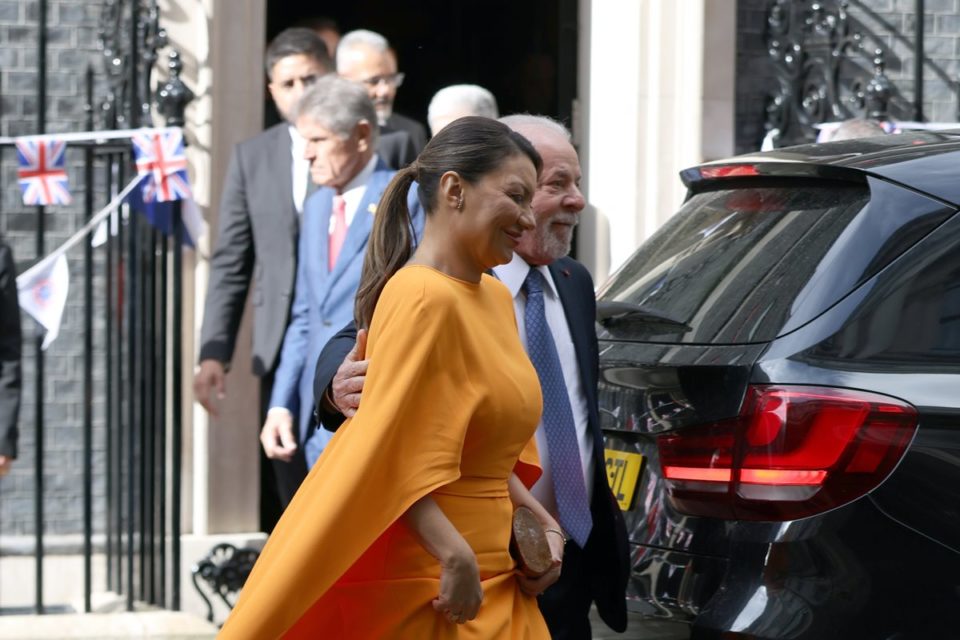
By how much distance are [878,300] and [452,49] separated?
724 centimetres

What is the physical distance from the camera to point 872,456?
375 cm

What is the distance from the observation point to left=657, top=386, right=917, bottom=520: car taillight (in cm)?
375

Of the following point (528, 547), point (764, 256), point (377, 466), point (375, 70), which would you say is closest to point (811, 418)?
point (764, 256)

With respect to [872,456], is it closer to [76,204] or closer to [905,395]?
[905,395]

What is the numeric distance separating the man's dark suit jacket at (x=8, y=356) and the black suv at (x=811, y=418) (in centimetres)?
277

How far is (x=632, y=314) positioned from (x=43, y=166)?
294 centimetres

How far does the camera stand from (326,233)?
6145 mm

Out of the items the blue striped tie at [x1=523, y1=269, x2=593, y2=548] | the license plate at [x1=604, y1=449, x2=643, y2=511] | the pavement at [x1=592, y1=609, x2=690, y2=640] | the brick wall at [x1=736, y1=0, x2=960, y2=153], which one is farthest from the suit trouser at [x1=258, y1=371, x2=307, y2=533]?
the brick wall at [x1=736, y1=0, x2=960, y2=153]

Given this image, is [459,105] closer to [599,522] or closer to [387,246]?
[599,522]

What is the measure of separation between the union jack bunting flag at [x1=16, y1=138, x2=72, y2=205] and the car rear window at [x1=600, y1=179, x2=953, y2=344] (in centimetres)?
265

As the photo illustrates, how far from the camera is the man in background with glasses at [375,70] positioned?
290 inches

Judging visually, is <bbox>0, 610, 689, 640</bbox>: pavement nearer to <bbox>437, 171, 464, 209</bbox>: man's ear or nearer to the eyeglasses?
the eyeglasses

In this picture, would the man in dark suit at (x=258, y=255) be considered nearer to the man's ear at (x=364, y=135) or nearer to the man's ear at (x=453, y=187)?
the man's ear at (x=364, y=135)

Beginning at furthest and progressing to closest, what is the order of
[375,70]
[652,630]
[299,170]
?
[375,70] < [299,170] < [652,630]
